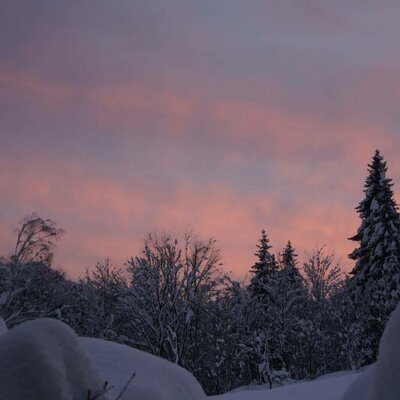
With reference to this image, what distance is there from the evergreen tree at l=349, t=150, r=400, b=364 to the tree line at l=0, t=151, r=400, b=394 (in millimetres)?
56

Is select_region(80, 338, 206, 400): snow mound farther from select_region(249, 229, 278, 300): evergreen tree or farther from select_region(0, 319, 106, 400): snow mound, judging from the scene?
select_region(249, 229, 278, 300): evergreen tree

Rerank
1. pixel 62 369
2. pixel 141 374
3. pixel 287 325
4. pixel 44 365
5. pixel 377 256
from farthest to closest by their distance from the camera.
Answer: pixel 287 325 → pixel 377 256 → pixel 141 374 → pixel 62 369 → pixel 44 365

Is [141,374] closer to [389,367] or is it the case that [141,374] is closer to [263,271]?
[389,367]

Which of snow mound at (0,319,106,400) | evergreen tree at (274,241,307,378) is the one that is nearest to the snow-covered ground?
snow mound at (0,319,106,400)

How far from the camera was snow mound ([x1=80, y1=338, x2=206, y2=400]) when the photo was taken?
194 inches

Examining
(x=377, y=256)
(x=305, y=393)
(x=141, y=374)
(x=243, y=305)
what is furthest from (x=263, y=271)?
(x=141, y=374)

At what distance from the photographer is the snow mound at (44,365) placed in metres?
3.27

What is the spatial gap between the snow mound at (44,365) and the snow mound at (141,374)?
3.02 feet

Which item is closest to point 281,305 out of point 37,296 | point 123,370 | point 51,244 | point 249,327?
point 249,327

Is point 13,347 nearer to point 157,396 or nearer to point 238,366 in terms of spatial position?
point 157,396

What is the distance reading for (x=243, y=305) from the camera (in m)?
36.9

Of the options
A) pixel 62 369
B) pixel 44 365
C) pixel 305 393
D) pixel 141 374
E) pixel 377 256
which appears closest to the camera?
pixel 44 365

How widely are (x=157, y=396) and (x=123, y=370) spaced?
1.57ft

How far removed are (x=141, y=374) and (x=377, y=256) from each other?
25.3m
